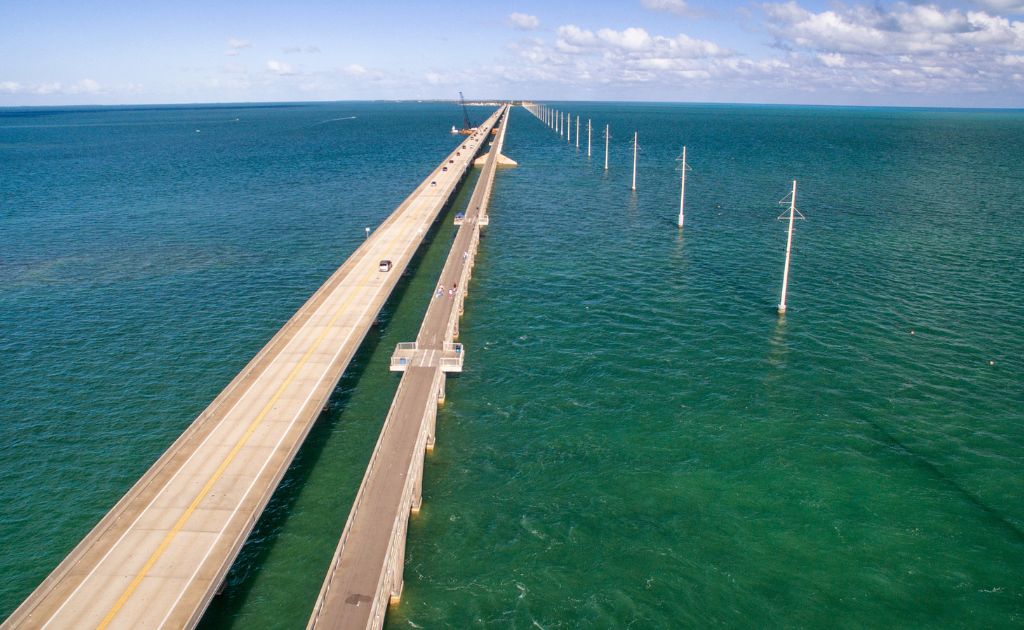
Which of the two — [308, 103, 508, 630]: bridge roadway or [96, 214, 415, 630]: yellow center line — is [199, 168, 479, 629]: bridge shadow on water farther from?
[96, 214, 415, 630]: yellow center line

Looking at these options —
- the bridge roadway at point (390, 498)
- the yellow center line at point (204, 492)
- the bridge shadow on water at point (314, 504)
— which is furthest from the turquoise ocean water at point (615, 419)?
the yellow center line at point (204, 492)

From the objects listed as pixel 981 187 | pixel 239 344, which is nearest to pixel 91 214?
pixel 239 344

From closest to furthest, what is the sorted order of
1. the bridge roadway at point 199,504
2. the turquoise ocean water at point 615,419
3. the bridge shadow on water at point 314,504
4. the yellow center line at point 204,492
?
1. the bridge roadway at point 199,504
2. the yellow center line at point 204,492
3. the bridge shadow on water at point 314,504
4. the turquoise ocean water at point 615,419

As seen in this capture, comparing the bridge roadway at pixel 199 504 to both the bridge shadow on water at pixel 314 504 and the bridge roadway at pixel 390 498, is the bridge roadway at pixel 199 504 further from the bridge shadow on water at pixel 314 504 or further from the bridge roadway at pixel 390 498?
the bridge roadway at pixel 390 498

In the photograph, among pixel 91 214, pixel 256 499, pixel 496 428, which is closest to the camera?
pixel 256 499

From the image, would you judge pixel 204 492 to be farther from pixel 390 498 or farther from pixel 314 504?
pixel 390 498

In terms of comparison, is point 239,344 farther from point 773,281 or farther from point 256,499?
point 773,281
